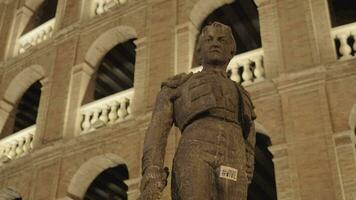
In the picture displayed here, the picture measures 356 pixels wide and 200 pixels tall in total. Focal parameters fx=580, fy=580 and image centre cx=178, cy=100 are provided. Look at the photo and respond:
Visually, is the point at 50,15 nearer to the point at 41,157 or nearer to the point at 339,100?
the point at 41,157

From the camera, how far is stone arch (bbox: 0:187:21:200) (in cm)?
1227

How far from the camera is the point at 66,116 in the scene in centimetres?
1191

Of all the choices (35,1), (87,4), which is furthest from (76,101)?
(35,1)

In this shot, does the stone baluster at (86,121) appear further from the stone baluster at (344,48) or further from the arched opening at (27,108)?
the stone baluster at (344,48)

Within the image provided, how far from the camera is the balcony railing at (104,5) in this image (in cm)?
1291

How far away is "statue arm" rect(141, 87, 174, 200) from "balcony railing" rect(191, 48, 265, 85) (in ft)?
19.0

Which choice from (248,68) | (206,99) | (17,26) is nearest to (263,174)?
(248,68)

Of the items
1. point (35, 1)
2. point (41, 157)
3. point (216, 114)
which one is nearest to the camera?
point (216, 114)

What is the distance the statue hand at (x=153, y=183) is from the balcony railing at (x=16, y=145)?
894 cm

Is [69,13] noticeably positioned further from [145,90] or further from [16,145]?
[145,90]

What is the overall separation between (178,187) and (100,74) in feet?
33.0

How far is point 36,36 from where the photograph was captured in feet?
47.4

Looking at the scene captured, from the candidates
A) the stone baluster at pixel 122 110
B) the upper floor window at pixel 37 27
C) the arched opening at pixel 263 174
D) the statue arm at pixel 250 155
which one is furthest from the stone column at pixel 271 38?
the upper floor window at pixel 37 27

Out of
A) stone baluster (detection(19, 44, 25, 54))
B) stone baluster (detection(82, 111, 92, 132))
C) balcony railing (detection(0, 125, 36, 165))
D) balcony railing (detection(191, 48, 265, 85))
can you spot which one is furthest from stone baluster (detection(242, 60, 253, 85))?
stone baluster (detection(19, 44, 25, 54))
